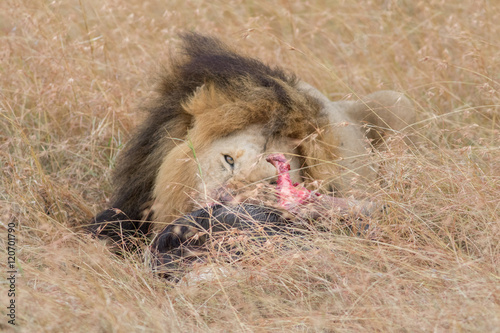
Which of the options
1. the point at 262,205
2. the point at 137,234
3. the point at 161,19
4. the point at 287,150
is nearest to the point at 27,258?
the point at 137,234

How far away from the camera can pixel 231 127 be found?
10.4 feet

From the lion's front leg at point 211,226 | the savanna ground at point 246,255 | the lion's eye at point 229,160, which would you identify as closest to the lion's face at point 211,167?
the lion's eye at point 229,160

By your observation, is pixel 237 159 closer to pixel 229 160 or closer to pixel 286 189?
pixel 229 160

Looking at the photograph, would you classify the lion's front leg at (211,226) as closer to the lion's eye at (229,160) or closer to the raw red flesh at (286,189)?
the raw red flesh at (286,189)

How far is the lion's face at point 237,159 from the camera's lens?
120 inches

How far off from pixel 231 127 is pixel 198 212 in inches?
19.4

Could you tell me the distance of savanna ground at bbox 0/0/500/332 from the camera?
2.28 m

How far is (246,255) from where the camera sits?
2.61 m

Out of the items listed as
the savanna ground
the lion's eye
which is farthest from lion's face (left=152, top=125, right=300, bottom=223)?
the savanna ground

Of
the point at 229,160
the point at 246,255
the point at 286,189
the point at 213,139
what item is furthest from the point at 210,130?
the point at 246,255

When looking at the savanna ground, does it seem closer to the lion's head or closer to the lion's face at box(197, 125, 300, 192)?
the lion's head

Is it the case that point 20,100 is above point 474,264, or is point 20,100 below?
above

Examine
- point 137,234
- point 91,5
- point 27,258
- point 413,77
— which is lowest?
point 413,77

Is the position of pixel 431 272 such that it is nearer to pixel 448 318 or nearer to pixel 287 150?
pixel 448 318
